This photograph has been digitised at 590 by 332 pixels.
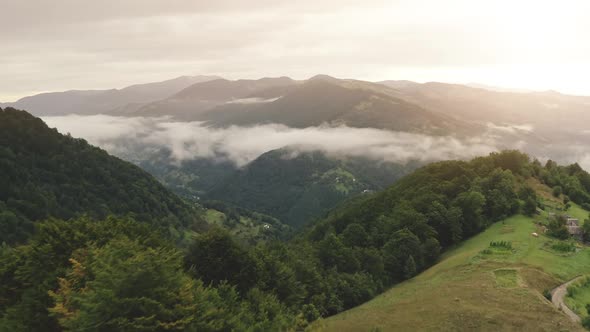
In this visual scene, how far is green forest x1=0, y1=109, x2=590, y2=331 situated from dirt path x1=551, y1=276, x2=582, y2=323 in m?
26.1

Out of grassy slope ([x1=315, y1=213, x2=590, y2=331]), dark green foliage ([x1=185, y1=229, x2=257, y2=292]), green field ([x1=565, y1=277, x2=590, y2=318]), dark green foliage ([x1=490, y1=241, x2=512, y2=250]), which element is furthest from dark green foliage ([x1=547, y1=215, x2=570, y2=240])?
dark green foliage ([x1=185, y1=229, x2=257, y2=292])

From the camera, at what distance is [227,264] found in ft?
168

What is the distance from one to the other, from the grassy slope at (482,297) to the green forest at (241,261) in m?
8.72

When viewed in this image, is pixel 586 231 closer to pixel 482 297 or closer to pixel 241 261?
pixel 482 297

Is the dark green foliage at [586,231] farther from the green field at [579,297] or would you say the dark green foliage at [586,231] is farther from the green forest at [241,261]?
the green field at [579,297]

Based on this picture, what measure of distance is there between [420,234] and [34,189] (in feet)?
514

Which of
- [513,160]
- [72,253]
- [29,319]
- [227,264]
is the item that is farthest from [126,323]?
[513,160]

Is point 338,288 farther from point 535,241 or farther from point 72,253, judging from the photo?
point 72,253

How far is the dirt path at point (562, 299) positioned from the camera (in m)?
43.0

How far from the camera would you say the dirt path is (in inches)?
1692

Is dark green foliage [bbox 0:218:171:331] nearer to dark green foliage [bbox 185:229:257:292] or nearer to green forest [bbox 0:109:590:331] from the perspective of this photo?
green forest [bbox 0:109:590:331]

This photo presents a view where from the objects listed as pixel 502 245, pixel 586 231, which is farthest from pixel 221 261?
pixel 586 231

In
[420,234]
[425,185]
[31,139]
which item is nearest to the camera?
[420,234]

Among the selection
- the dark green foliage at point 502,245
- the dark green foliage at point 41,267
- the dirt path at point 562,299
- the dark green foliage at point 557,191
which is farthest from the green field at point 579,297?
the dark green foliage at point 557,191
